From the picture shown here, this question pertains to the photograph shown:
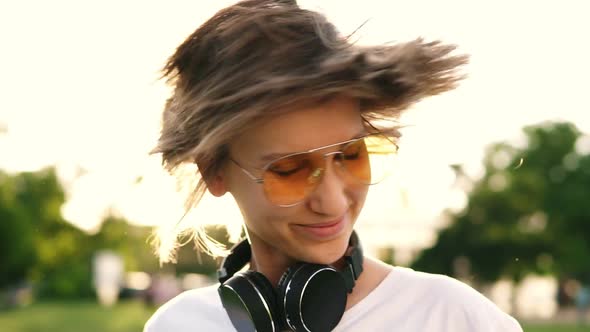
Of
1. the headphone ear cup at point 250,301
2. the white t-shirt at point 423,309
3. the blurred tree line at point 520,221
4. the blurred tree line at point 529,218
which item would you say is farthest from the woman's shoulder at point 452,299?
the blurred tree line at point 529,218

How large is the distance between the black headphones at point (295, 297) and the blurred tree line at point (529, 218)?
199ft

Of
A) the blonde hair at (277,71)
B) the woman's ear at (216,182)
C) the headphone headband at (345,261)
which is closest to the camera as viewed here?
the blonde hair at (277,71)

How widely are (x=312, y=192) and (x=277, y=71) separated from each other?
336 millimetres

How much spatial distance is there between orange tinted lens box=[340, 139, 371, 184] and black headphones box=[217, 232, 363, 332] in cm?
21

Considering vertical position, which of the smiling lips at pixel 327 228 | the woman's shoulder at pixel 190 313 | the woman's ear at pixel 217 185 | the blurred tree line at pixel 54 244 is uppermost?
the smiling lips at pixel 327 228

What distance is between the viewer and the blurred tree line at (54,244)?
7179cm

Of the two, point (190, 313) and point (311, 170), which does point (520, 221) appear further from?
point (311, 170)

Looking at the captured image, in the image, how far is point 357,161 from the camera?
9.70ft

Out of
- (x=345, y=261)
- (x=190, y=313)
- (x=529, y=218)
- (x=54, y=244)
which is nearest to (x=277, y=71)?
(x=345, y=261)

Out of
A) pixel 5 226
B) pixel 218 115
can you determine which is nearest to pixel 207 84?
pixel 218 115

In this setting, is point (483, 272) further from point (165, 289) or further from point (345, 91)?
point (345, 91)

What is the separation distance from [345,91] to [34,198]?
83.8 metres

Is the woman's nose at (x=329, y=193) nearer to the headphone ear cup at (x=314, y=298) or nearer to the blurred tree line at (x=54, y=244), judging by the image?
the headphone ear cup at (x=314, y=298)

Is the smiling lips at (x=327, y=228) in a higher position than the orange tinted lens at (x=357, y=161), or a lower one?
lower
